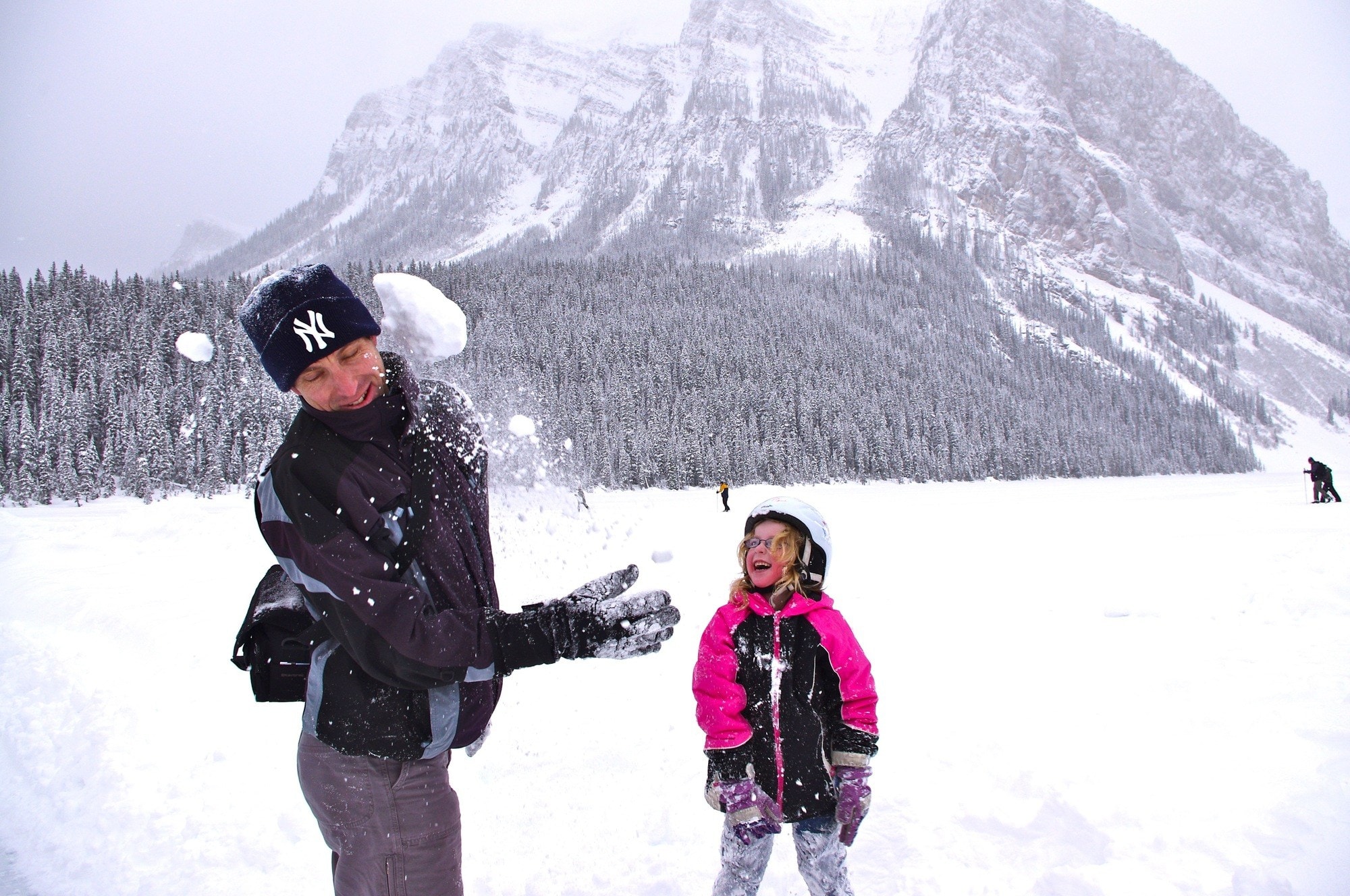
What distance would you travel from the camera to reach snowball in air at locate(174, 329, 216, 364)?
60094 mm

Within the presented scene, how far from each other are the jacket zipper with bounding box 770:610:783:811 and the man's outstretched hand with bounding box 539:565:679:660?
40.5 inches

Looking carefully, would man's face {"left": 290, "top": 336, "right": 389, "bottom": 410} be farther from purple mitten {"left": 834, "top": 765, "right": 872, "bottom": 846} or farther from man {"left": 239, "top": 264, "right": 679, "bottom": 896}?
purple mitten {"left": 834, "top": 765, "right": 872, "bottom": 846}

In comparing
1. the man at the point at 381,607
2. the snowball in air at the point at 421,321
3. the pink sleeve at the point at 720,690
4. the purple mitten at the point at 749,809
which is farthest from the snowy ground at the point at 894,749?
the snowball in air at the point at 421,321

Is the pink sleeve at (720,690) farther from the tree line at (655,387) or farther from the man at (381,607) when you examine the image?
the tree line at (655,387)

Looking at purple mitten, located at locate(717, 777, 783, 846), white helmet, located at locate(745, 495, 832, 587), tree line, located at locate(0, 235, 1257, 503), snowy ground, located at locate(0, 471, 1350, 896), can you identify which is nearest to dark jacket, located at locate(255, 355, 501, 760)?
purple mitten, located at locate(717, 777, 783, 846)

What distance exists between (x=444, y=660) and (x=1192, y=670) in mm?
6428

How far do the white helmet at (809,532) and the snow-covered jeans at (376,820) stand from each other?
1689 millimetres

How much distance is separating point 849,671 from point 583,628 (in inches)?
56.4

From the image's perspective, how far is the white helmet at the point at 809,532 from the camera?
2.98 meters

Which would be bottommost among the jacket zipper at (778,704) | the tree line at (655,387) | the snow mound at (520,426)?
the jacket zipper at (778,704)

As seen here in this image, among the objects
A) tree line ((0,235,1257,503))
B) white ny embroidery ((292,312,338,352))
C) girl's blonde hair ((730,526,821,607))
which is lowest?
girl's blonde hair ((730,526,821,607))

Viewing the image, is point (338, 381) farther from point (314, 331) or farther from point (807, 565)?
point (807, 565)

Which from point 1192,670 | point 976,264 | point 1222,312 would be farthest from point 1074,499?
point 1222,312

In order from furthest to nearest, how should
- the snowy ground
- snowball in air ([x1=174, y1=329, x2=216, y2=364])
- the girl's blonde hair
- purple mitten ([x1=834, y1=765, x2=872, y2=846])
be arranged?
snowball in air ([x1=174, y1=329, x2=216, y2=364]), the snowy ground, the girl's blonde hair, purple mitten ([x1=834, y1=765, x2=872, y2=846])
